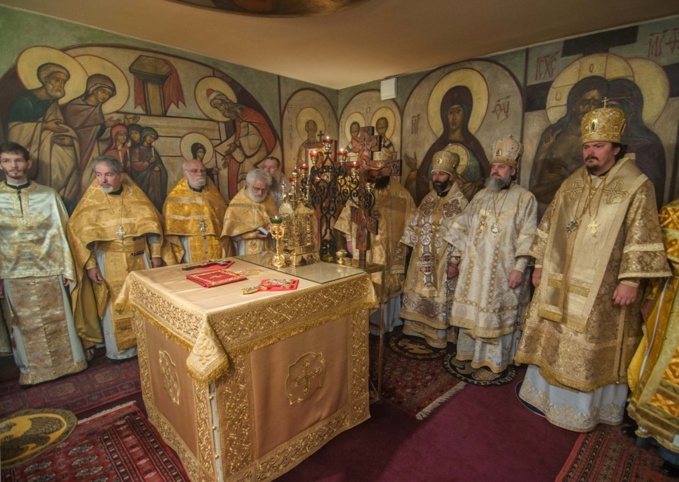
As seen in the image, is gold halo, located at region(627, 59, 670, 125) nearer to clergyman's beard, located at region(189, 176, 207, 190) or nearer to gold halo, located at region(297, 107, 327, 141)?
gold halo, located at region(297, 107, 327, 141)

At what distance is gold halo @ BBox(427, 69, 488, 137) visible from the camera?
176 inches

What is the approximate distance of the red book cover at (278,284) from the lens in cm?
230

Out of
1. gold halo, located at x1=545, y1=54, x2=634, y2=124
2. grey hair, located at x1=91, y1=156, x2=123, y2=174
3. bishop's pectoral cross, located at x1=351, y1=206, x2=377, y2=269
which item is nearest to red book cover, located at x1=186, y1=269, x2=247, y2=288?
bishop's pectoral cross, located at x1=351, y1=206, x2=377, y2=269

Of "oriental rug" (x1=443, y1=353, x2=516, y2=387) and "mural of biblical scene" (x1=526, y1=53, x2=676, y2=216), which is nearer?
"mural of biblical scene" (x1=526, y1=53, x2=676, y2=216)

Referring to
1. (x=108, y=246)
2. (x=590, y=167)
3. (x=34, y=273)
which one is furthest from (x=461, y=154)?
(x=34, y=273)

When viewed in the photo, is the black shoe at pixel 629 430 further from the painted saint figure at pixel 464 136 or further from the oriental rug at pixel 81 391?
the oriental rug at pixel 81 391

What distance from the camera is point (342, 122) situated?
6320 millimetres

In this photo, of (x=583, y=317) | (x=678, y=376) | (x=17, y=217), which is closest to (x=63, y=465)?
(x=17, y=217)

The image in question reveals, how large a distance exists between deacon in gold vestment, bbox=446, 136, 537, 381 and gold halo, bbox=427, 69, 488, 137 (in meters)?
1.13

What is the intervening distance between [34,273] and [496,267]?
4.64 meters

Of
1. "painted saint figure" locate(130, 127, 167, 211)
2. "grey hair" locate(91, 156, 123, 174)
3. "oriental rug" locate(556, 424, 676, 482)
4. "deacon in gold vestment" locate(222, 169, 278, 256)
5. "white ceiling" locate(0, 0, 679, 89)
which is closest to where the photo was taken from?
"oriental rug" locate(556, 424, 676, 482)

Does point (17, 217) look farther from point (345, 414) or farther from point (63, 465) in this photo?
point (345, 414)

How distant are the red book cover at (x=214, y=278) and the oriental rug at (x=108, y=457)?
4.27 ft

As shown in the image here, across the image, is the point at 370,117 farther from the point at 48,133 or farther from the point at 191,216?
the point at 48,133
